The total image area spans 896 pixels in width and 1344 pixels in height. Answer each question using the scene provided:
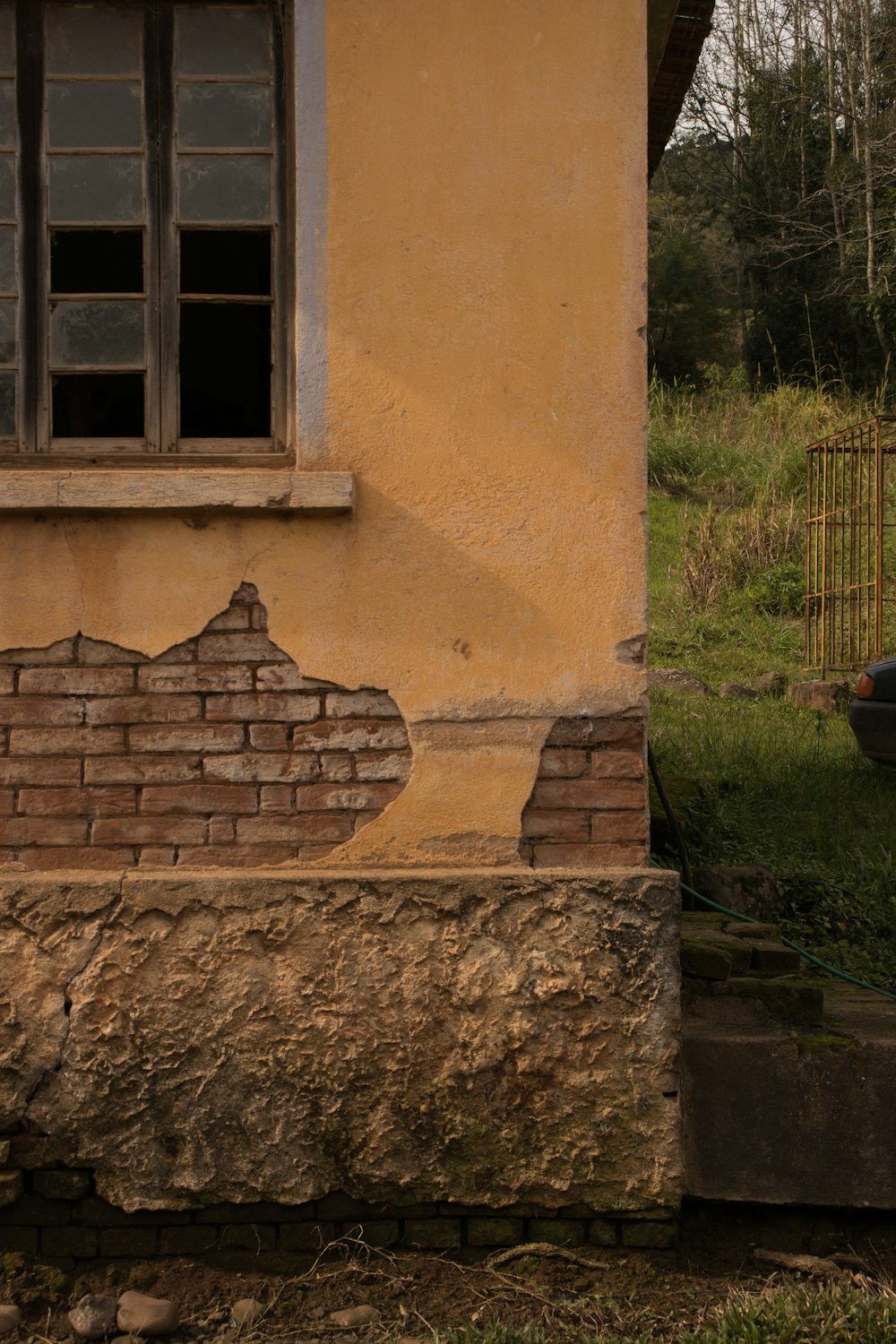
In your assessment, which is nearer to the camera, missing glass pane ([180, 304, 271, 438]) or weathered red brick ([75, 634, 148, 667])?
weathered red brick ([75, 634, 148, 667])

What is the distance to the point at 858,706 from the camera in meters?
7.64

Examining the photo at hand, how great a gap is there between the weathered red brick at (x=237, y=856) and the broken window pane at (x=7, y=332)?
151 centimetres

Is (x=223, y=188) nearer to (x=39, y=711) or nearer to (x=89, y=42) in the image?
(x=89, y=42)

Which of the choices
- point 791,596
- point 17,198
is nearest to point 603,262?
point 17,198

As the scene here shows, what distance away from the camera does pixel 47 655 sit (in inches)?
138

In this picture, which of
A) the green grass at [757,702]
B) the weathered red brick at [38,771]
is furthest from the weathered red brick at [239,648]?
the green grass at [757,702]

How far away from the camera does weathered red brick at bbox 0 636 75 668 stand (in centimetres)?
350

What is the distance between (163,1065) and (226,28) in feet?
9.66

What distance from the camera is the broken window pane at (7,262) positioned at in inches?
144

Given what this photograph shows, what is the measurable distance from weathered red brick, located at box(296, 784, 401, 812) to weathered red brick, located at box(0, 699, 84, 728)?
2.14 ft

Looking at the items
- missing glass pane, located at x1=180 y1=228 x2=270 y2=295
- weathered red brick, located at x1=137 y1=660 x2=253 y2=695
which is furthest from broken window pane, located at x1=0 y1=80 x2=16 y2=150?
weathered red brick, located at x1=137 y1=660 x2=253 y2=695

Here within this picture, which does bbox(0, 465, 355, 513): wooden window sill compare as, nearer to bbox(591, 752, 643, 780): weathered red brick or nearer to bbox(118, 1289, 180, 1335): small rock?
bbox(591, 752, 643, 780): weathered red brick

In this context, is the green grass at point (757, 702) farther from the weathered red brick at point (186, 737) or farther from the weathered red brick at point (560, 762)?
the weathered red brick at point (186, 737)

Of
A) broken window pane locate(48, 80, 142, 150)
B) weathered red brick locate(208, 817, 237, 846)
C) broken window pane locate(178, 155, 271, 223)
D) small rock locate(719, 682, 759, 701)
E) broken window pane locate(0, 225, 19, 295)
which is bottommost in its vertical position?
weathered red brick locate(208, 817, 237, 846)
